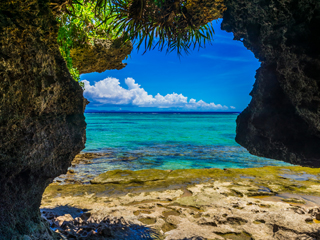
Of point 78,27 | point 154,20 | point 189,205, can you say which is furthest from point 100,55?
point 189,205

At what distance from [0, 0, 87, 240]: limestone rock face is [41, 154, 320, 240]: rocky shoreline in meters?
1.38

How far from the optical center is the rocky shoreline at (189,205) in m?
3.72

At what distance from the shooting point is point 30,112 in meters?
Result: 1.94

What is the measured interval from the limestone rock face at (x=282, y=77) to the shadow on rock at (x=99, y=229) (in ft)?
8.20

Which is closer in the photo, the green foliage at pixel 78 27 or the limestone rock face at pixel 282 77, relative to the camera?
the limestone rock face at pixel 282 77

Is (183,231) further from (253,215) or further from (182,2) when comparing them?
(182,2)

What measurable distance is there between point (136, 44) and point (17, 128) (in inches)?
86.7

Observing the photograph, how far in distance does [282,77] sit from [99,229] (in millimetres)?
3596

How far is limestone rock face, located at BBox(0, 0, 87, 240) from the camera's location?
1732 mm

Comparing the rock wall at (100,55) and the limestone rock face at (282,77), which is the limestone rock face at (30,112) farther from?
the rock wall at (100,55)

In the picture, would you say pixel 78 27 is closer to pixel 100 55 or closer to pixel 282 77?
pixel 100 55

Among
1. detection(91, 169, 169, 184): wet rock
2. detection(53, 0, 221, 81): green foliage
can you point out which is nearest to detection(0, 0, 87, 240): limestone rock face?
detection(53, 0, 221, 81): green foliage

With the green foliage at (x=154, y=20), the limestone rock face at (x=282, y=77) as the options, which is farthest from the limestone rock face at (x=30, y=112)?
the limestone rock face at (x=282, y=77)

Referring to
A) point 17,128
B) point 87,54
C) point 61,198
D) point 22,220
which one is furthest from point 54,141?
point 87,54
